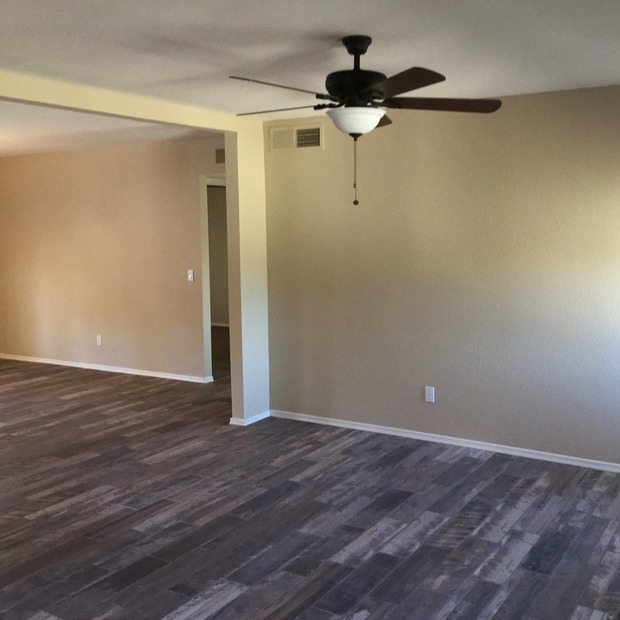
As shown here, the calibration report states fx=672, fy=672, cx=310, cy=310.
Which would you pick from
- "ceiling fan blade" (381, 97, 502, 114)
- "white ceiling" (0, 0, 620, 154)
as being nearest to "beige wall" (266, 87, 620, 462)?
"white ceiling" (0, 0, 620, 154)

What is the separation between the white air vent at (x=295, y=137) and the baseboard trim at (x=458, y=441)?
216 centimetres

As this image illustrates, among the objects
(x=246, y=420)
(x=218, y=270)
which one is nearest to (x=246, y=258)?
(x=246, y=420)

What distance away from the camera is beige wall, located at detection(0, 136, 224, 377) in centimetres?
689

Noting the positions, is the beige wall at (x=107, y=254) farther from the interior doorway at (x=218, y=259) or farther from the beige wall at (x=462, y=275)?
the interior doorway at (x=218, y=259)

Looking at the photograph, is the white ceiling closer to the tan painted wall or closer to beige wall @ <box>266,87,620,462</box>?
beige wall @ <box>266,87,620,462</box>

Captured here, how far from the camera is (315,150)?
5184 millimetres

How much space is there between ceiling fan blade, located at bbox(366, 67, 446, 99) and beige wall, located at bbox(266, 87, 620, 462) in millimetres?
1730

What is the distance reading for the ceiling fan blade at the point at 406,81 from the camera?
8.88 ft

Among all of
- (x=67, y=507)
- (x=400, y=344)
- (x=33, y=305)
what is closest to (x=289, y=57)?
(x=400, y=344)

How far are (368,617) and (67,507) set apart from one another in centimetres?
196

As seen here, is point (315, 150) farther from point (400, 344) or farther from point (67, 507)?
point (67, 507)

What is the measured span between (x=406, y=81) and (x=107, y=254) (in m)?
5.26

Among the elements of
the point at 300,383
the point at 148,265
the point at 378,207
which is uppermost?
the point at 378,207

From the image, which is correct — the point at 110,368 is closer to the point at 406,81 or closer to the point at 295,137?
the point at 295,137
